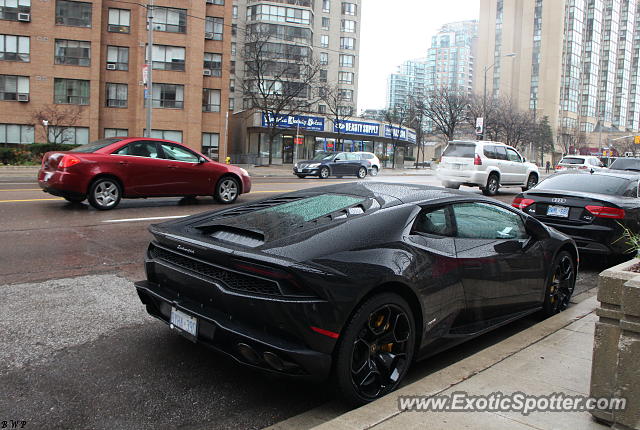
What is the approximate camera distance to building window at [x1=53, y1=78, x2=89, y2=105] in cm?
4322

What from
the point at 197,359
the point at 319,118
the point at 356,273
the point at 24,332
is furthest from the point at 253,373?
the point at 319,118

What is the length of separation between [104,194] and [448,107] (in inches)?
2192

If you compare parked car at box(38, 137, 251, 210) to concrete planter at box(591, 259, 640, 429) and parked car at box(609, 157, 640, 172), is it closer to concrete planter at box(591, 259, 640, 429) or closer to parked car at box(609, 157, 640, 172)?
concrete planter at box(591, 259, 640, 429)

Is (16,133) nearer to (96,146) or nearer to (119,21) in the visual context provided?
(119,21)

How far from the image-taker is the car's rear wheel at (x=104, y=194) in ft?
37.7

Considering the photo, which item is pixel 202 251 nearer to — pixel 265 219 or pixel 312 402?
pixel 265 219

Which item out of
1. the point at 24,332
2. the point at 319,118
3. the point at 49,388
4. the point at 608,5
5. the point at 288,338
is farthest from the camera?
the point at 608,5

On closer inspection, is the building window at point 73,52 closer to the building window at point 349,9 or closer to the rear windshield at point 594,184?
the rear windshield at point 594,184

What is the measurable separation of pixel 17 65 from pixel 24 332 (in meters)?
44.7

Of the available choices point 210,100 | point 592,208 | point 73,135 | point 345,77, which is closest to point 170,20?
point 210,100

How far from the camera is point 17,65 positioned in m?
42.2

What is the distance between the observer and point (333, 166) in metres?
30.5

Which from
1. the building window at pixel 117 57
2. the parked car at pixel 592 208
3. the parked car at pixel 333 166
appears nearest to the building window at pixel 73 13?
the building window at pixel 117 57

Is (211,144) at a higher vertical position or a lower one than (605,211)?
higher
